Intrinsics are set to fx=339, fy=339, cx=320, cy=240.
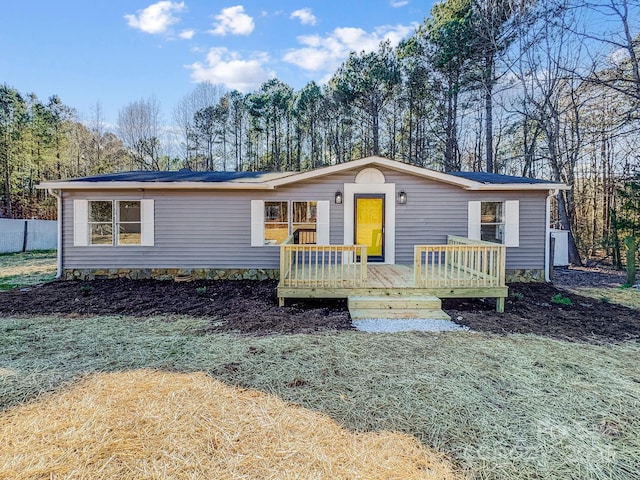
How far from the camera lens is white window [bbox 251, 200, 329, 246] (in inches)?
337

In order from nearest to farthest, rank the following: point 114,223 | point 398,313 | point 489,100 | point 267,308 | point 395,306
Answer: point 398,313
point 395,306
point 267,308
point 114,223
point 489,100

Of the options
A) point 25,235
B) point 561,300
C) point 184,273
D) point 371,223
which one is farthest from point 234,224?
point 25,235

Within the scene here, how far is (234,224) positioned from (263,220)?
2.49 feet

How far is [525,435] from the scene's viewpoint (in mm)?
2551

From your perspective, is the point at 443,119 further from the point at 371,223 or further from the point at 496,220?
the point at 371,223

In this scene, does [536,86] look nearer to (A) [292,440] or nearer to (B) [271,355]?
(B) [271,355]

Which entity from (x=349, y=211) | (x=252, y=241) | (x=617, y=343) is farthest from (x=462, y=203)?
(x=252, y=241)

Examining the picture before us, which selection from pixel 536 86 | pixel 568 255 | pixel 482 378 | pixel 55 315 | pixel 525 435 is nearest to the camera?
pixel 525 435

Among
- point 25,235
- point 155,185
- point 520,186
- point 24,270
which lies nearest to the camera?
point 155,185

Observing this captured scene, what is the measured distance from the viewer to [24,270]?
1045 centimetres

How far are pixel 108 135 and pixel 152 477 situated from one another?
28.3 metres

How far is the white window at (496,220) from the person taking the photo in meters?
8.67

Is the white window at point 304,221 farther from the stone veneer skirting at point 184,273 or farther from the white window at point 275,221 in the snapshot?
the stone veneer skirting at point 184,273

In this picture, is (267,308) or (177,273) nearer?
(267,308)
